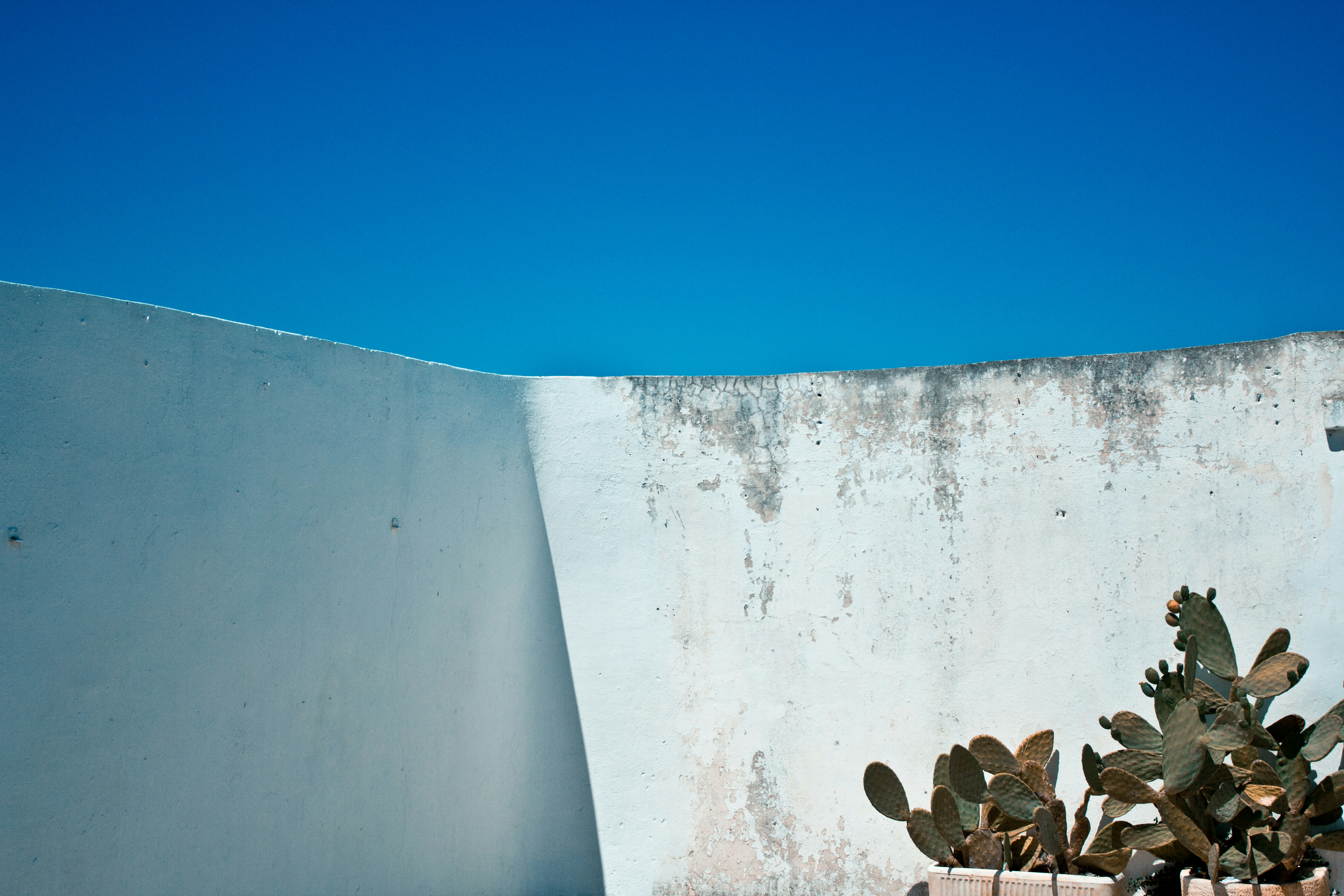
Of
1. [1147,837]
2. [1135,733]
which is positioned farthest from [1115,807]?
[1135,733]

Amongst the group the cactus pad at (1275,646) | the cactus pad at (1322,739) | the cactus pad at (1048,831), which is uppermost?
the cactus pad at (1275,646)

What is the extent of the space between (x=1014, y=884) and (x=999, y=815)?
0.77 feet

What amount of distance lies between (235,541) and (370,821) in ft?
3.72

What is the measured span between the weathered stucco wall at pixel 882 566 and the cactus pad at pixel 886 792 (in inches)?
15.4

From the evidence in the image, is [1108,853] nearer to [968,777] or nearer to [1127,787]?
[1127,787]

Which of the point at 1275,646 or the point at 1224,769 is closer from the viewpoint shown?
the point at 1224,769

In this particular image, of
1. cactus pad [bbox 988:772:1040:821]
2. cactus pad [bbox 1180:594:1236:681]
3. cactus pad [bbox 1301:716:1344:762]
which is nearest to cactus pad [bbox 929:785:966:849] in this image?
cactus pad [bbox 988:772:1040:821]

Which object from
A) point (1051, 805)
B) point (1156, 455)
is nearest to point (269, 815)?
point (1051, 805)

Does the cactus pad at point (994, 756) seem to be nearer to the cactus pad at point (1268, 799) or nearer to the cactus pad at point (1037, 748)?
the cactus pad at point (1037, 748)

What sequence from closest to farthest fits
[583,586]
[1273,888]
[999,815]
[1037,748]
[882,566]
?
[1273,888] → [999,815] → [1037,748] → [882,566] → [583,586]

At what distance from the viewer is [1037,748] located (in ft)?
10.9

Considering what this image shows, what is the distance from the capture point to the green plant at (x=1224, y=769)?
109 inches

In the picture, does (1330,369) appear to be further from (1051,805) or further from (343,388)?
(343,388)

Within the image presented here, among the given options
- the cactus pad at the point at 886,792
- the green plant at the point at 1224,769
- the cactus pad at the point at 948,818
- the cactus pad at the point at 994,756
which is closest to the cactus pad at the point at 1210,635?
the green plant at the point at 1224,769
